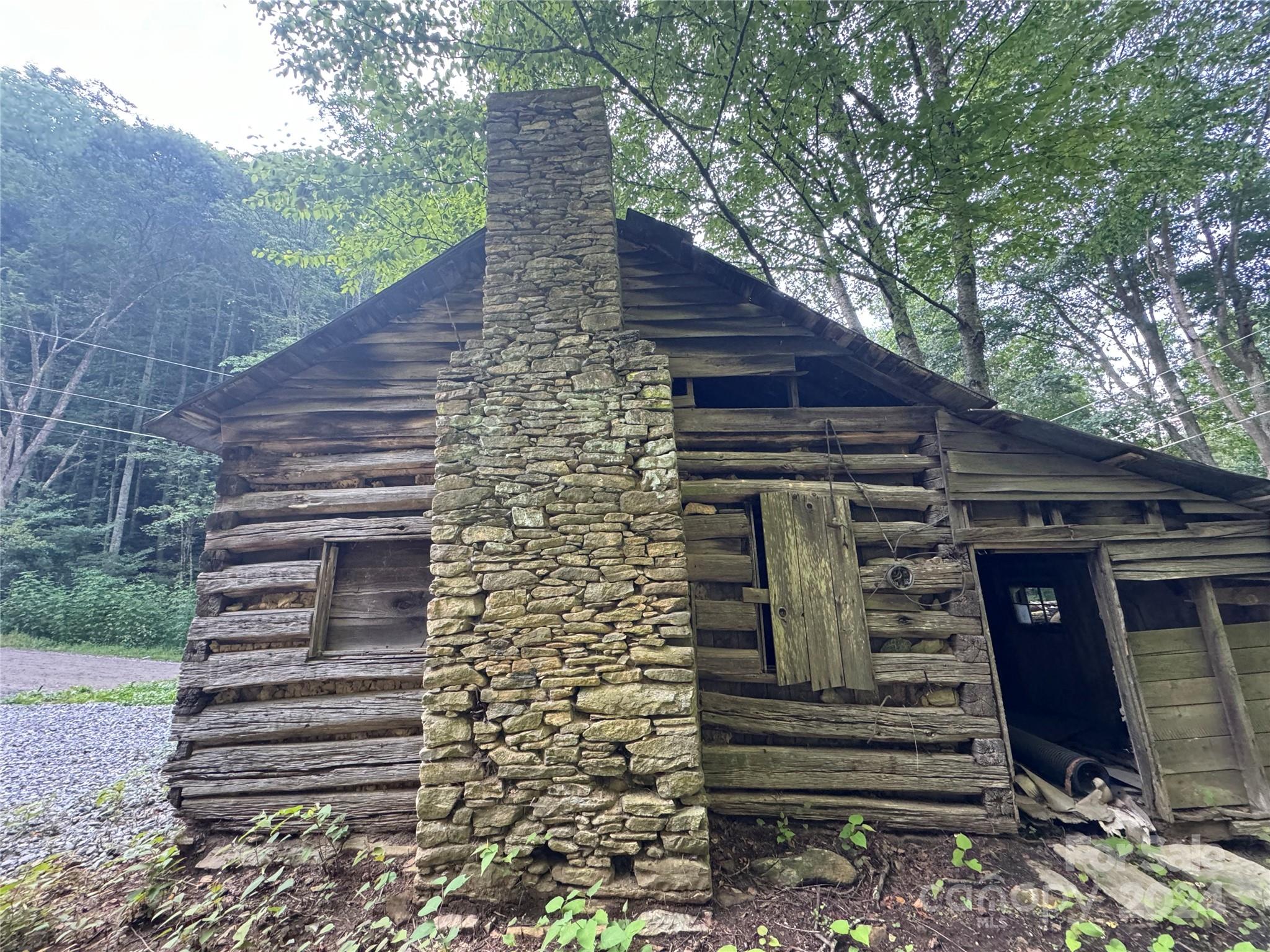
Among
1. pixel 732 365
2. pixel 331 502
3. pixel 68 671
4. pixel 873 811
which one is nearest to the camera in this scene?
pixel 873 811

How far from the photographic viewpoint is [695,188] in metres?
8.50

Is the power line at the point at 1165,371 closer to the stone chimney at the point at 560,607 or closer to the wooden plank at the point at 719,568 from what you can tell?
the wooden plank at the point at 719,568

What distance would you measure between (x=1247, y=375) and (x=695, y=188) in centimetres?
1285

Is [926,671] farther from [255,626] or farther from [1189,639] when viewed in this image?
[255,626]

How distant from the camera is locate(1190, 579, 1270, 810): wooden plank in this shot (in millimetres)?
4094

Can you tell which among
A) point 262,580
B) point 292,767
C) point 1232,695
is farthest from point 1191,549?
point 262,580

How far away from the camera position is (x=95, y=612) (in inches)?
536

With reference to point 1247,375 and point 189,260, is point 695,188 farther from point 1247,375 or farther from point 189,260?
point 189,260

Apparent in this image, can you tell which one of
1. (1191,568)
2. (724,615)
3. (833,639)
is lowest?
(833,639)

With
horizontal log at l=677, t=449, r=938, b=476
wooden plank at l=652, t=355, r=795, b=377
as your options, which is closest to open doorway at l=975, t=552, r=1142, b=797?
horizontal log at l=677, t=449, r=938, b=476

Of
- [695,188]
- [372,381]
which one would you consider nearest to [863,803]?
[372,381]

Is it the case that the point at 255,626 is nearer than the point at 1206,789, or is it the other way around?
the point at 1206,789

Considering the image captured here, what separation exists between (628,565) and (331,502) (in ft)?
10.4

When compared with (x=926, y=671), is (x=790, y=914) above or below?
below
